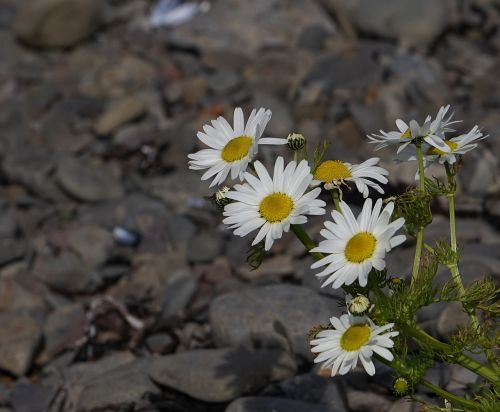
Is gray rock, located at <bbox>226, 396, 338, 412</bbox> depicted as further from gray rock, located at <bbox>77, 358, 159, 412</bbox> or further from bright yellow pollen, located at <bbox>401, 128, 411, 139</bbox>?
bright yellow pollen, located at <bbox>401, 128, 411, 139</bbox>

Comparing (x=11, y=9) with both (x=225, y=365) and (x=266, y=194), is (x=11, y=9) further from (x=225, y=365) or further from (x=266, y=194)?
(x=266, y=194)

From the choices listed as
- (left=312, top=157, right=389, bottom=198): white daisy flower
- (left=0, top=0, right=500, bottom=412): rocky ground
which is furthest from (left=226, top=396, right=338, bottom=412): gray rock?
(left=312, top=157, right=389, bottom=198): white daisy flower

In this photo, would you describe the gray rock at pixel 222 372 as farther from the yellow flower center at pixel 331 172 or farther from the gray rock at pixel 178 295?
the yellow flower center at pixel 331 172

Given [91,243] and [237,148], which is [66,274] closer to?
[91,243]

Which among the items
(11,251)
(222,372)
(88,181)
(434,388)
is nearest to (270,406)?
(222,372)

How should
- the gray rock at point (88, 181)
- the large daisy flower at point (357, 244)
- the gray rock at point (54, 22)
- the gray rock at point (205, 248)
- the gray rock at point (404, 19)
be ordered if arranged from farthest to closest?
1. the gray rock at point (54, 22)
2. the gray rock at point (404, 19)
3. the gray rock at point (88, 181)
4. the gray rock at point (205, 248)
5. the large daisy flower at point (357, 244)


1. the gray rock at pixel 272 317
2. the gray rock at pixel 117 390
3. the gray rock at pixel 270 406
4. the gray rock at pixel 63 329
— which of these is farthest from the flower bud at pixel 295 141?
the gray rock at pixel 63 329

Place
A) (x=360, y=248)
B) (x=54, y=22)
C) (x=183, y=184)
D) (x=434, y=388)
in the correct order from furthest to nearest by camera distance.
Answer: (x=54, y=22), (x=183, y=184), (x=434, y=388), (x=360, y=248)
